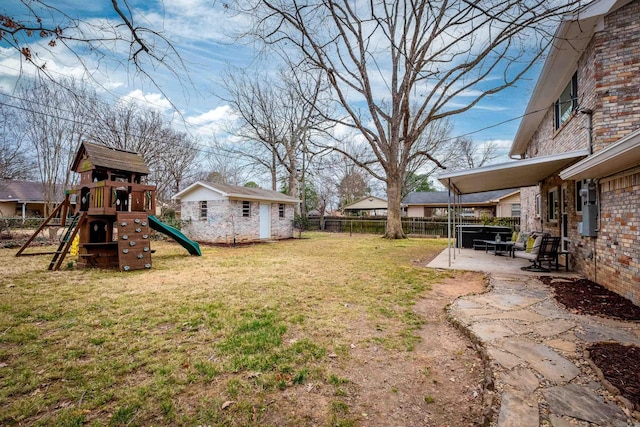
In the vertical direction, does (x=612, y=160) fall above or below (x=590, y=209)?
above

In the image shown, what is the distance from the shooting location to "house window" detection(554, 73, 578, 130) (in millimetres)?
7203

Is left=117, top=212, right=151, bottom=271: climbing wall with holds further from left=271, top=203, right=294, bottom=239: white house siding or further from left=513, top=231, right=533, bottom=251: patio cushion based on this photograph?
left=513, top=231, right=533, bottom=251: patio cushion

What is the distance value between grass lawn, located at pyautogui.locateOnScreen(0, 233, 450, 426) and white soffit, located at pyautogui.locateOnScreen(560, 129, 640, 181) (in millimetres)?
3308

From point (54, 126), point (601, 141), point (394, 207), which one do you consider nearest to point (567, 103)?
point (601, 141)

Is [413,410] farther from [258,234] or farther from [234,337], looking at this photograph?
[258,234]

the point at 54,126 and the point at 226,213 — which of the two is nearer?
the point at 226,213

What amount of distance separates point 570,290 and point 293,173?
22104 millimetres

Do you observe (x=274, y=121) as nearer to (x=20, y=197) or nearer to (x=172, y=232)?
(x=172, y=232)


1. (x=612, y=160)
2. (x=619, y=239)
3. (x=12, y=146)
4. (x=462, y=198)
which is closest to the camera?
(x=612, y=160)

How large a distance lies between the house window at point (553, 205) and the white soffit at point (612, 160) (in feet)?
12.0

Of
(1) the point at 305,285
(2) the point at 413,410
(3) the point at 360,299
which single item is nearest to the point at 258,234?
(1) the point at 305,285

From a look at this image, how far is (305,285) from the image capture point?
612 cm

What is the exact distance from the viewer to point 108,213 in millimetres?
7867

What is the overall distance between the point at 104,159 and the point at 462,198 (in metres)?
30.4
